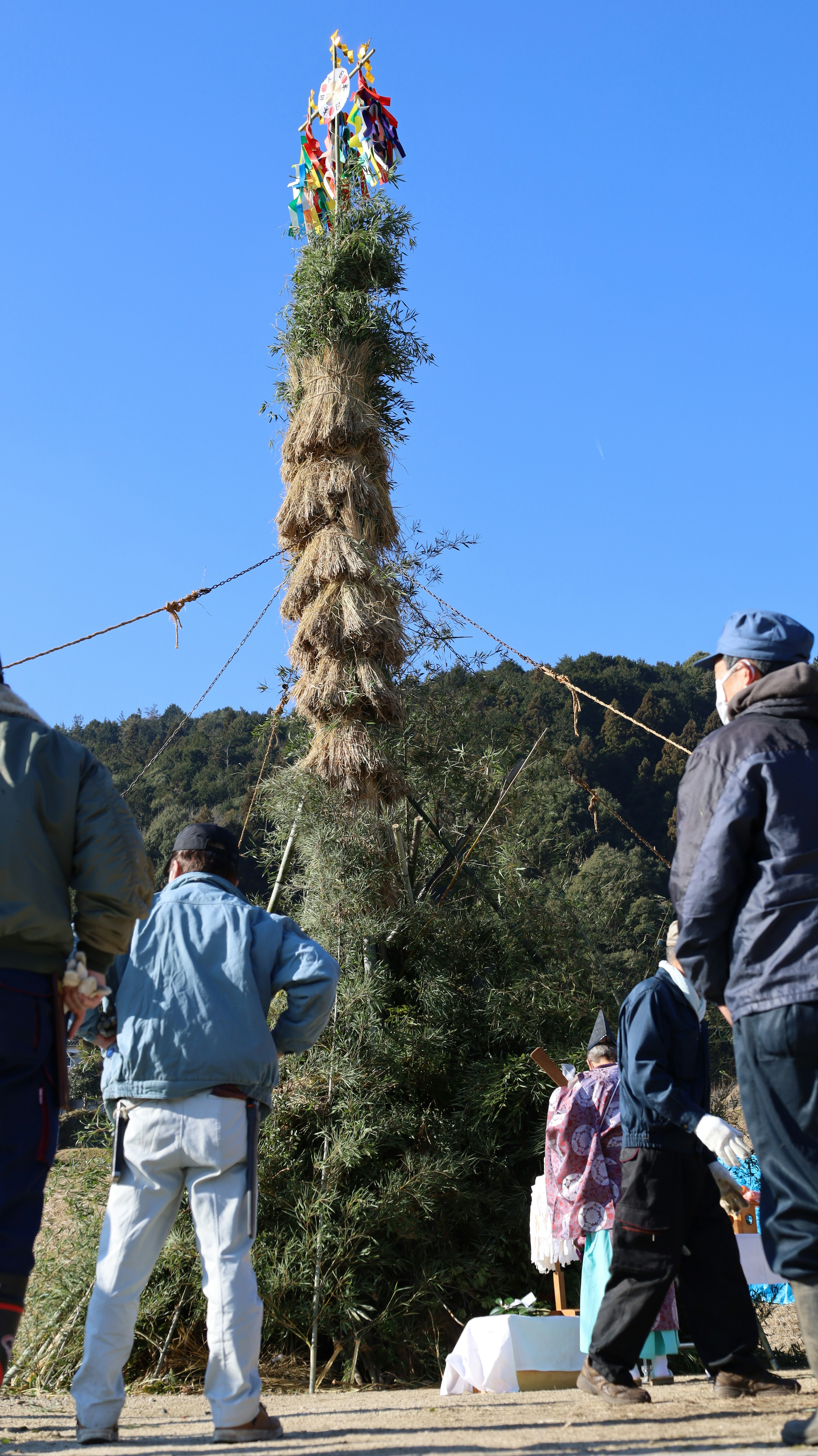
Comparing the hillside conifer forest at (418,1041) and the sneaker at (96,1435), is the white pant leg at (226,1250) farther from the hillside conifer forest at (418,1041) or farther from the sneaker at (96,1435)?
the hillside conifer forest at (418,1041)

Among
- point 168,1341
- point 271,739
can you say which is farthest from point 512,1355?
point 271,739

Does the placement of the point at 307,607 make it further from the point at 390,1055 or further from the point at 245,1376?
the point at 245,1376

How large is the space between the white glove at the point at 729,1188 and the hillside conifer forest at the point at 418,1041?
1.59 meters

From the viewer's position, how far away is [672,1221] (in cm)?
322

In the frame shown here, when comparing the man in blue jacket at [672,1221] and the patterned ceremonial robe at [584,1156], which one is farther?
the patterned ceremonial robe at [584,1156]

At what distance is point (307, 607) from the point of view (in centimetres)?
634

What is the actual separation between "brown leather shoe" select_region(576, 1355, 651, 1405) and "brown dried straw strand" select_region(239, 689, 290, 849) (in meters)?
3.55

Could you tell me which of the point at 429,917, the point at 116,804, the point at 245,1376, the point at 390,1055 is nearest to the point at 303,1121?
the point at 390,1055

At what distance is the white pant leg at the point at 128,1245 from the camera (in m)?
2.54

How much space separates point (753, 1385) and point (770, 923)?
1734mm

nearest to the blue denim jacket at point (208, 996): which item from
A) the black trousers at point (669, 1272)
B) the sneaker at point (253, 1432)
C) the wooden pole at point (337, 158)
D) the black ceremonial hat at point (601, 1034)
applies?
the sneaker at point (253, 1432)

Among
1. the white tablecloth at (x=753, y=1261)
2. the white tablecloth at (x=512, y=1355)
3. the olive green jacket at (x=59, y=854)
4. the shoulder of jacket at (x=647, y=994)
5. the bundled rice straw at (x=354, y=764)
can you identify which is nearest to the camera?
the olive green jacket at (x=59, y=854)

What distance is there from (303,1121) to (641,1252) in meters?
2.04

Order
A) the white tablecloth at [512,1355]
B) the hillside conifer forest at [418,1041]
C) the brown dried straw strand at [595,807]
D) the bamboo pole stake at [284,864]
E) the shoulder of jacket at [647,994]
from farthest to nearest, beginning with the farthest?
the brown dried straw strand at [595,807], the bamboo pole stake at [284,864], the hillside conifer forest at [418,1041], the white tablecloth at [512,1355], the shoulder of jacket at [647,994]
